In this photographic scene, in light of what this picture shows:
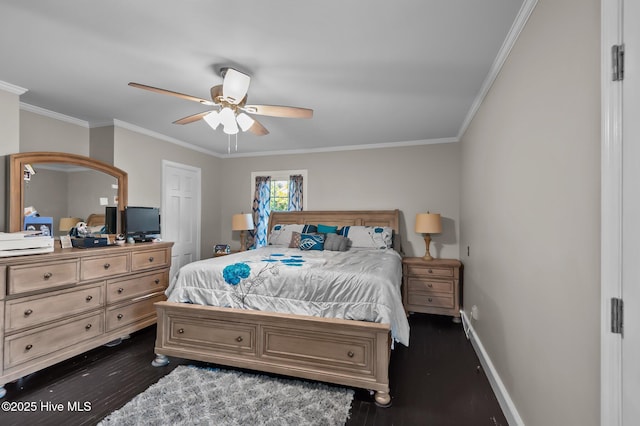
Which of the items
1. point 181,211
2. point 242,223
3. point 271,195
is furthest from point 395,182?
point 181,211

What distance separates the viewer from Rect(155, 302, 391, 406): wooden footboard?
2.06 m

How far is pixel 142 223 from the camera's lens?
3.59 meters

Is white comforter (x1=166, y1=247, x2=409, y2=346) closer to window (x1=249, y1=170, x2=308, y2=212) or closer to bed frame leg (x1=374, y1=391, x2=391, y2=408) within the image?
bed frame leg (x1=374, y1=391, x2=391, y2=408)

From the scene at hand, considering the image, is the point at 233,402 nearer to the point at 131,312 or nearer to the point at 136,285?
the point at 131,312

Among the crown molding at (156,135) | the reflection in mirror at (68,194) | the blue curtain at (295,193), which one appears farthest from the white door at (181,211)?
the blue curtain at (295,193)

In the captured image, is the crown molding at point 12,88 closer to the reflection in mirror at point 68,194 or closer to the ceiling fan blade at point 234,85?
the reflection in mirror at point 68,194

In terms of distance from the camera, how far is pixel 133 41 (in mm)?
1960

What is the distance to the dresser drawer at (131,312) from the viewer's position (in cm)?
283

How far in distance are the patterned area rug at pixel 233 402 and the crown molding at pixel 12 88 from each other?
2.86m

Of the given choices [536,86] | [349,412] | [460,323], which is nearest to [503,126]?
[536,86]
